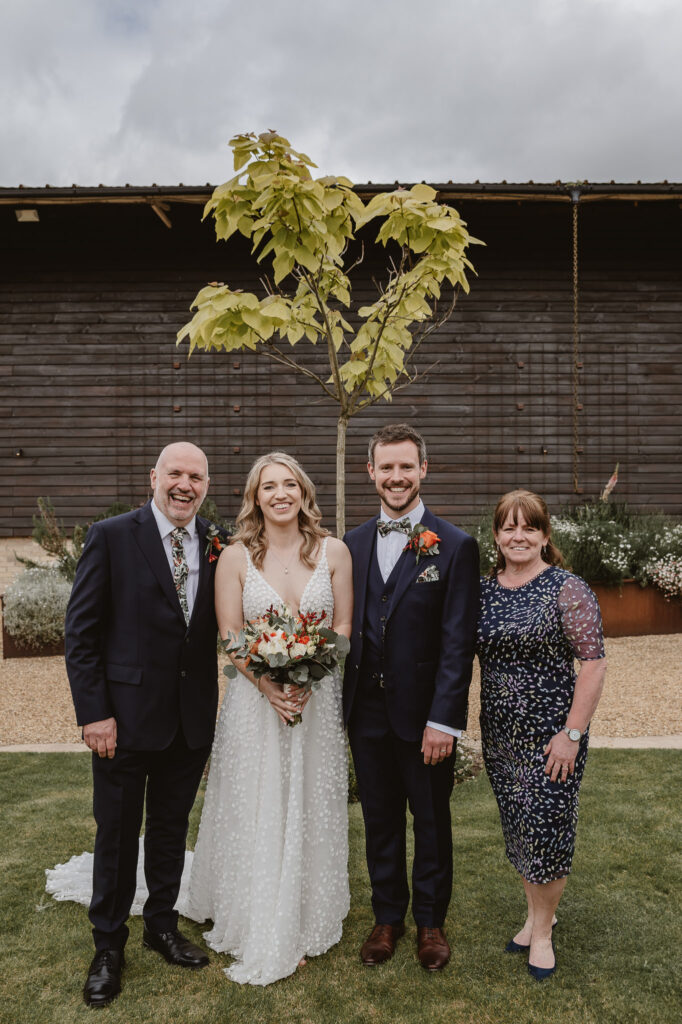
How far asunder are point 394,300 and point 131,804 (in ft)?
11.4

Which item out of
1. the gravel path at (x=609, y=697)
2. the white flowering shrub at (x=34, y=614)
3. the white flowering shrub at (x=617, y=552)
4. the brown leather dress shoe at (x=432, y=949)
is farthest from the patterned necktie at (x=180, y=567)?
the white flowering shrub at (x=34, y=614)

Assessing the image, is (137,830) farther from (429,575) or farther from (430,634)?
(429,575)

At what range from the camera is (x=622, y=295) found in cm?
1193

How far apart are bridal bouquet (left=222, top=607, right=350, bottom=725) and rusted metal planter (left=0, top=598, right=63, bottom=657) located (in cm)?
717

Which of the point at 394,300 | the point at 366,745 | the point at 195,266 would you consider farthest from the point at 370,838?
the point at 195,266

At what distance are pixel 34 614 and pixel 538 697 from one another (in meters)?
7.85

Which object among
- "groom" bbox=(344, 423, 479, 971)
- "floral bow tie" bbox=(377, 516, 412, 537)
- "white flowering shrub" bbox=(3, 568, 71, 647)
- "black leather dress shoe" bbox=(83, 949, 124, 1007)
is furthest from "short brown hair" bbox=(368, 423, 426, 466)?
"white flowering shrub" bbox=(3, 568, 71, 647)

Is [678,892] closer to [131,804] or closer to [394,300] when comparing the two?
[131,804]

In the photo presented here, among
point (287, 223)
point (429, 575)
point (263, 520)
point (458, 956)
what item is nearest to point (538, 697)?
point (429, 575)

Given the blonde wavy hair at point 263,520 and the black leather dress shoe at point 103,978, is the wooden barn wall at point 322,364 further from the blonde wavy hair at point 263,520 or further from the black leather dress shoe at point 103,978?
the black leather dress shoe at point 103,978

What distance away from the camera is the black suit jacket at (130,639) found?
2857 millimetres

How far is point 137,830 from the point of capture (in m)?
2.99

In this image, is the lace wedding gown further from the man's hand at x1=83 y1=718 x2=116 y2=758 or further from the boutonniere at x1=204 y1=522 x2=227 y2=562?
the man's hand at x1=83 y1=718 x2=116 y2=758

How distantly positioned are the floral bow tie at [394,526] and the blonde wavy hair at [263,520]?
0.25m
